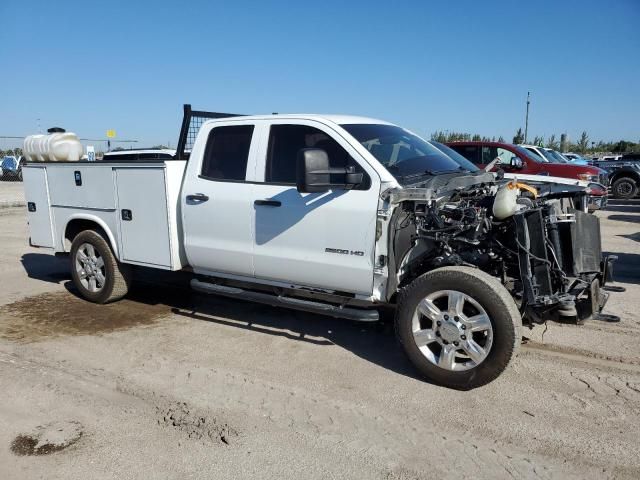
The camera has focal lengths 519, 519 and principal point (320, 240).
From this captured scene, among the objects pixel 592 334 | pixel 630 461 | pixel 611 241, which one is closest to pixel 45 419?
pixel 630 461

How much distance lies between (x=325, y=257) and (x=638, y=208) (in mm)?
14619

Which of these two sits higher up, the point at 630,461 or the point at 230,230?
the point at 230,230

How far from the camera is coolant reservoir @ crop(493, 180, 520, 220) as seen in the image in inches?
150

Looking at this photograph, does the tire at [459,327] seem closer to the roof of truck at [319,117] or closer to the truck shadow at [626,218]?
the roof of truck at [319,117]

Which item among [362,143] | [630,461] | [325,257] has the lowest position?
[630,461]

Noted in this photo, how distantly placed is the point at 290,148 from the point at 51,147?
3.47 m

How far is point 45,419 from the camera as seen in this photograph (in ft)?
11.9

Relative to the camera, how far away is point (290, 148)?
4.75 m

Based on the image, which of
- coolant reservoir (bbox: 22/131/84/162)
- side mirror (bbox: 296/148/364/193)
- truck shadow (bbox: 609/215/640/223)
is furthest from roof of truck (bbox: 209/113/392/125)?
truck shadow (bbox: 609/215/640/223)

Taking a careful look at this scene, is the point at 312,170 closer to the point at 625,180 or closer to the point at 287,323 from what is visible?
the point at 287,323

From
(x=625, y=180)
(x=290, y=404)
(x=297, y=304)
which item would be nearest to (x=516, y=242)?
(x=297, y=304)

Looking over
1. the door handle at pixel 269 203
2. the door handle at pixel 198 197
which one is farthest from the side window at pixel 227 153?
the door handle at pixel 269 203

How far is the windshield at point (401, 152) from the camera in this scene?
4477 millimetres

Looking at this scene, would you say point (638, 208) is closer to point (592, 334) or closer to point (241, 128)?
point (592, 334)
